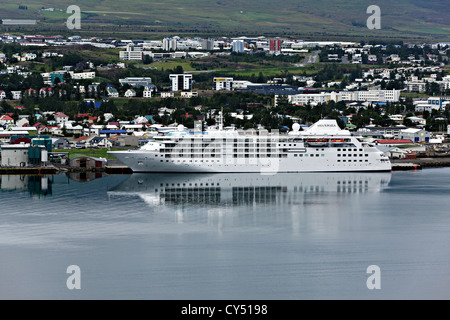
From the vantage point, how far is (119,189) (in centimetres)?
2741

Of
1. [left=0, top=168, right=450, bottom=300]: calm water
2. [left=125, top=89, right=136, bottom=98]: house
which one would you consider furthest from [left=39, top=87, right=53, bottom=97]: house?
[left=0, top=168, right=450, bottom=300]: calm water

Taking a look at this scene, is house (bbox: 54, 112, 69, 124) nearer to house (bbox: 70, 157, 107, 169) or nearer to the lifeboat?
house (bbox: 70, 157, 107, 169)

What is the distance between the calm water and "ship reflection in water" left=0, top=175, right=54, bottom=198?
0.19 feet

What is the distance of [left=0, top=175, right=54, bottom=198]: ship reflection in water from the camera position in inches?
1061

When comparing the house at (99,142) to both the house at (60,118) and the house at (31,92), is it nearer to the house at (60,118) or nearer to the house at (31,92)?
the house at (60,118)

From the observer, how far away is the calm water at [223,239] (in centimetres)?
1617

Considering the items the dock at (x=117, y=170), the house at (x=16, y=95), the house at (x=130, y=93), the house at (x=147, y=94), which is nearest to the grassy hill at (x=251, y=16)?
the house at (x=147, y=94)

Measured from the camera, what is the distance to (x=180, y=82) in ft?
192

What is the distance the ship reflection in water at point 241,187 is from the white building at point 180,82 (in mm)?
26959

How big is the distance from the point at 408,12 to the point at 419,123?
3312 inches

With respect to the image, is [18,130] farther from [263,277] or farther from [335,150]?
[263,277]

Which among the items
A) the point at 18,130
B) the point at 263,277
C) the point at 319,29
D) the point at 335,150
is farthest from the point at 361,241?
the point at 319,29

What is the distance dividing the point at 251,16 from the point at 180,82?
207ft
